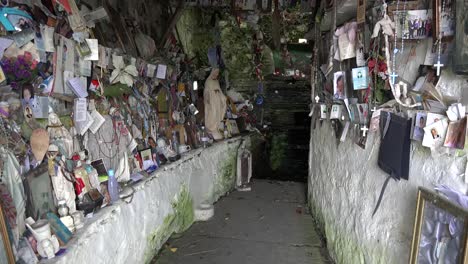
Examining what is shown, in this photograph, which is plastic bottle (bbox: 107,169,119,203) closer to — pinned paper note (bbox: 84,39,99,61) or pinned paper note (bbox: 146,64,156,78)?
pinned paper note (bbox: 84,39,99,61)

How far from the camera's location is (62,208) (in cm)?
240

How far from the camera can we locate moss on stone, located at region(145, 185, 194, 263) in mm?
3854

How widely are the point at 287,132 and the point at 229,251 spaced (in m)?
5.45

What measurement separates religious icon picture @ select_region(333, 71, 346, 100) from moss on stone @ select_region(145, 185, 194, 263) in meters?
2.36

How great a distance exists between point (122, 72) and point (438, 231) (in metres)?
2.89

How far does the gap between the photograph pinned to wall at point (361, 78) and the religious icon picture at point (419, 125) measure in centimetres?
75

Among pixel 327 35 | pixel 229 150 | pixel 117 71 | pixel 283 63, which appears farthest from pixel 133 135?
pixel 283 63

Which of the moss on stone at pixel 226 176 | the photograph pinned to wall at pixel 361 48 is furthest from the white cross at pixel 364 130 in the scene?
the moss on stone at pixel 226 176

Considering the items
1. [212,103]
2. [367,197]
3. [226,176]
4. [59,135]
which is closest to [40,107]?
[59,135]

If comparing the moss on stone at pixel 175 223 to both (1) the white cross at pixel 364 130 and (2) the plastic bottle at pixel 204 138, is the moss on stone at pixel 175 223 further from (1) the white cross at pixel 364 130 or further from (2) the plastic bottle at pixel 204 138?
(1) the white cross at pixel 364 130

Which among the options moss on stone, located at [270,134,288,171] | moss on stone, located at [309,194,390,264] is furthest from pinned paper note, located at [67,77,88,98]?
moss on stone, located at [270,134,288,171]

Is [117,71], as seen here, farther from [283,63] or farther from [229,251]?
[283,63]

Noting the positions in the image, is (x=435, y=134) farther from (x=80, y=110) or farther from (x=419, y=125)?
(x=80, y=110)

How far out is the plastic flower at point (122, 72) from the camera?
3.33 meters
